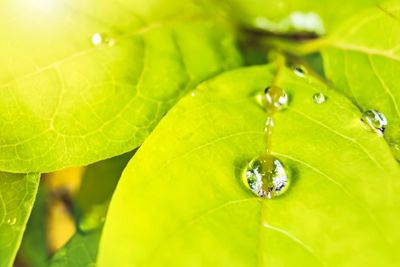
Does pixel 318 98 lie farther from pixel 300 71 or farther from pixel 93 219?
pixel 93 219

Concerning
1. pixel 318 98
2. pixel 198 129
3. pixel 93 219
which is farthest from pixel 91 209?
pixel 318 98

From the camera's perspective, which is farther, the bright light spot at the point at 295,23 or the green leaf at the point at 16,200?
the bright light spot at the point at 295,23

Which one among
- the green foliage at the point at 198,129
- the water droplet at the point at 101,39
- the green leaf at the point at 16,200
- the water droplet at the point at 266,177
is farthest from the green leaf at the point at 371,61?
the green leaf at the point at 16,200

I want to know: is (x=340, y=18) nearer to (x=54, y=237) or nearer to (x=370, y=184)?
(x=370, y=184)

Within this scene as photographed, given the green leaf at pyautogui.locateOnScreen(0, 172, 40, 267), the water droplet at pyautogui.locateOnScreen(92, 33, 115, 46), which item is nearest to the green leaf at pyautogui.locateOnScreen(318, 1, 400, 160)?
the water droplet at pyautogui.locateOnScreen(92, 33, 115, 46)

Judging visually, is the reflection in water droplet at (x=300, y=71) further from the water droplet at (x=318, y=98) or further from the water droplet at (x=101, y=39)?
the water droplet at (x=101, y=39)

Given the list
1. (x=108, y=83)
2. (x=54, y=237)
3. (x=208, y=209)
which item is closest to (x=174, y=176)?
(x=208, y=209)
